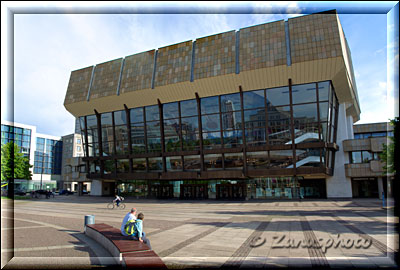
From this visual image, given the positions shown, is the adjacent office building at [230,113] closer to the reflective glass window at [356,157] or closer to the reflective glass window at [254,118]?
the reflective glass window at [254,118]

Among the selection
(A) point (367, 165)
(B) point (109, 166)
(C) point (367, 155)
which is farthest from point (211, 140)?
(C) point (367, 155)

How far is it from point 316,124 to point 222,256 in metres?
28.2

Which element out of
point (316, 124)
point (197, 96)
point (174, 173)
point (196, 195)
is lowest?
point (196, 195)

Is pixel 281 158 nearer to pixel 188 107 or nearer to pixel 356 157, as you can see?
pixel 188 107

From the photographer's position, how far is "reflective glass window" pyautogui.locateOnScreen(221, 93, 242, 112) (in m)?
35.6

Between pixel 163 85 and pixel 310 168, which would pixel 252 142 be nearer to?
pixel 310 168

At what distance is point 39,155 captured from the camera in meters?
97.2

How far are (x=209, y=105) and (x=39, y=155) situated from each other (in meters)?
85.1

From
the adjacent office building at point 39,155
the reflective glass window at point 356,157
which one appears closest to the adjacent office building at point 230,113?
the reflective glass window at point 356,157

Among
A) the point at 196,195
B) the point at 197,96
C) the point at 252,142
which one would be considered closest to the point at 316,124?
the point at 252,142

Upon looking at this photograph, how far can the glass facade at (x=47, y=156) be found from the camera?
321ft

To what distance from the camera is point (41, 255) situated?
8852mm

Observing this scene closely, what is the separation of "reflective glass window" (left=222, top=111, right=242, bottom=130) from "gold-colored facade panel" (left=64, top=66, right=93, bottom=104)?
908 inches

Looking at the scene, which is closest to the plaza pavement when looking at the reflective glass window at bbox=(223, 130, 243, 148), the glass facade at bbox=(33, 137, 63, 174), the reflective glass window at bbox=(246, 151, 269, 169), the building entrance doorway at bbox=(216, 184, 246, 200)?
the reflective glass window at bbox=(246, 151, 269, 169)
